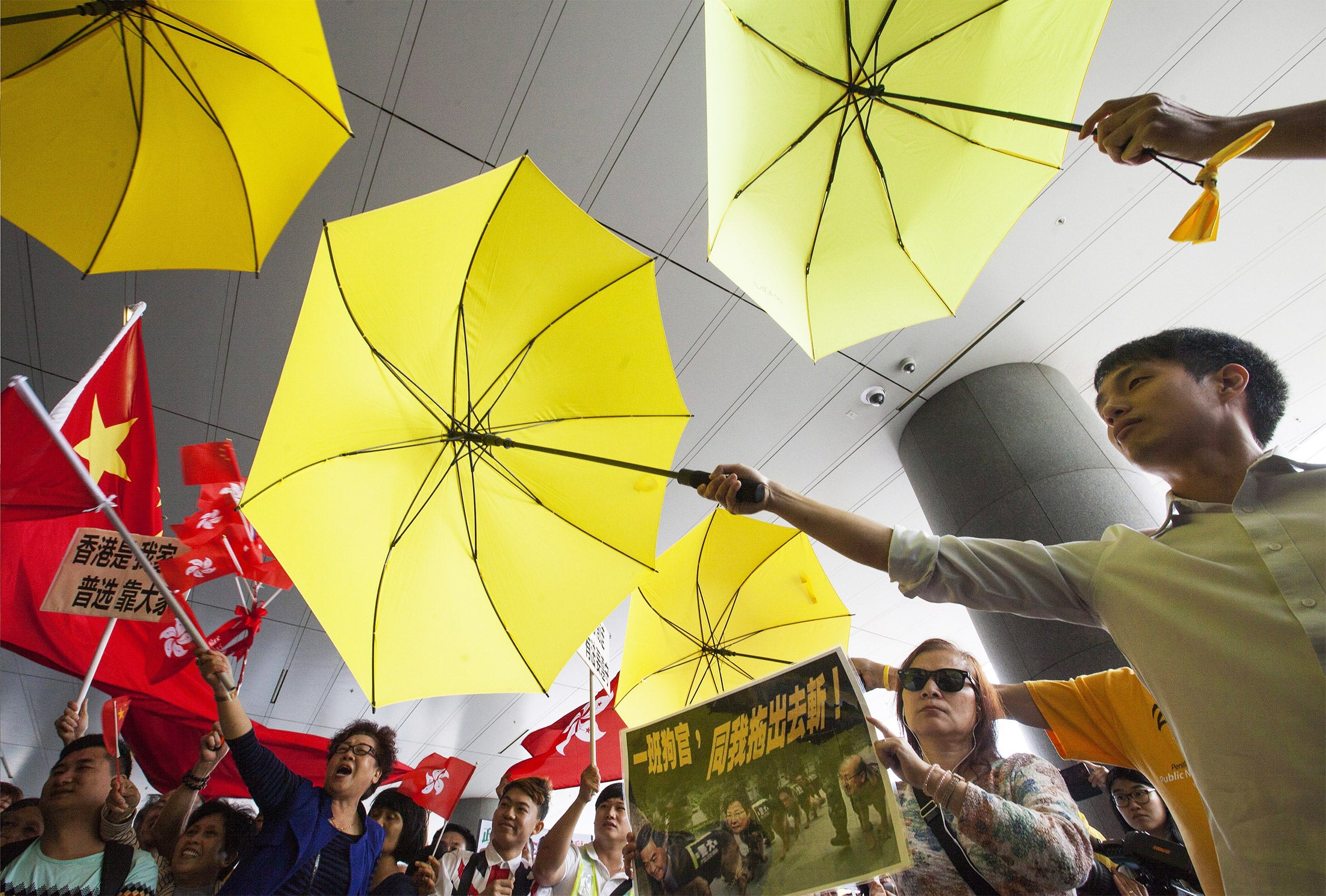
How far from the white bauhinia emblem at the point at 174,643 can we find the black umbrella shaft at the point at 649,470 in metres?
1.86

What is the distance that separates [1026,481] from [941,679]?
2430 millimetres

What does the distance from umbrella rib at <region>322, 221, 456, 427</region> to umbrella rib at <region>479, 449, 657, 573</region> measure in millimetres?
142

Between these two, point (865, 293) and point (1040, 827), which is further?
point (865, 293)

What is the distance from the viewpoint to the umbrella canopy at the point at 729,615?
3.13m

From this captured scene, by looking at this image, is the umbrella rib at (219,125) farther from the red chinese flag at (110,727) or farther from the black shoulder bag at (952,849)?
the black shoulder bag at (952,849)

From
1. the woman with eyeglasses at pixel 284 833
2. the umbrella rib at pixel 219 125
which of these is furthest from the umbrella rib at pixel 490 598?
the umbrella rib at pixel 219 125

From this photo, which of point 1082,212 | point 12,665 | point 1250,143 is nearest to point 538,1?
point 1250,143

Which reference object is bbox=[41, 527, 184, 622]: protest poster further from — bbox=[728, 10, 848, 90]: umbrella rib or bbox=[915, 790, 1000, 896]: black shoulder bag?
bbox=[728, 10, 848, 90]: umbrella rib

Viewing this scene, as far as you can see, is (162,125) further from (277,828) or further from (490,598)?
(277,828)

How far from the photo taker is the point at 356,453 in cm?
185

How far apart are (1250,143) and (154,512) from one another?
3459 mm

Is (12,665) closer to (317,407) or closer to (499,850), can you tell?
(499,850)

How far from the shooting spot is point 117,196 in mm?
2170

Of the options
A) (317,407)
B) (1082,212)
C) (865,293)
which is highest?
(1082,212)
